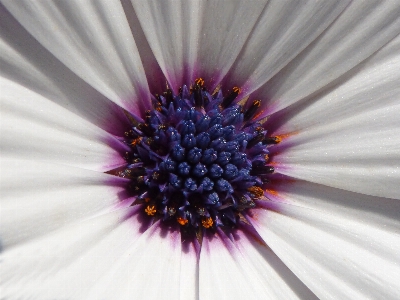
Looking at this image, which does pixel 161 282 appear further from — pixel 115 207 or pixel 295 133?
pixel 295 133

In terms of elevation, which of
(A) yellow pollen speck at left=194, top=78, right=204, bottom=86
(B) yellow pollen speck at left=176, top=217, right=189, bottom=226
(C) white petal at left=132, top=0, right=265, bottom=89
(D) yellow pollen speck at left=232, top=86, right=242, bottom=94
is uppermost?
(C) white petal at left=132, top=0, right=265, bottom=89

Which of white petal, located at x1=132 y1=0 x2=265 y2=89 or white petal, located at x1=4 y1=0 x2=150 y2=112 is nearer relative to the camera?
white petal, located at x1=4 y1=0 x2=150 y2=112

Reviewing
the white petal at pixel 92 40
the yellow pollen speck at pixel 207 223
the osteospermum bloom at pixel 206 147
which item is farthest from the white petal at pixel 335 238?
the white petal at pixel 92 40

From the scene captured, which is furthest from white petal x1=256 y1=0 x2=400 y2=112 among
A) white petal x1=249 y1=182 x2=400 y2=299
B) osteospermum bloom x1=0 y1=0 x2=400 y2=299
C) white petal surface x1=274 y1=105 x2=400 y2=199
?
white petal x1=249 y1=182 x2=400 y2=299

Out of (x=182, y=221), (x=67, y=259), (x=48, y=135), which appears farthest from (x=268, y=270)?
(x=48, y=135)

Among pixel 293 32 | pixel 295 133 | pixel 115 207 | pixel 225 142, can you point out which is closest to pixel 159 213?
pixel 115 207

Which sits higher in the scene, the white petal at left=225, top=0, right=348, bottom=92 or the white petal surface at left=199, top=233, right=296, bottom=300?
the white petal at left=225, top=0, right=348, bottom=92

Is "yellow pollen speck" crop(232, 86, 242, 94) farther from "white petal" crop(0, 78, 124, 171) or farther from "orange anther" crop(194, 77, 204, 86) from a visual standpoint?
"white petal" crop(0, 78, 124, 171)

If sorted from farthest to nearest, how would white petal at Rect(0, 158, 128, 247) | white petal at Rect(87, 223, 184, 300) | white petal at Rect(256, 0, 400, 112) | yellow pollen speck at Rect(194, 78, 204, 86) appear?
yellow pollen speck at Rect(194, 78, 204, 86)
white petal at Rect(256, 0, 400, 112)
white petal at Rect(87, 223, 184, 300)
white petal at Rect(0, 158, 128, 247)
